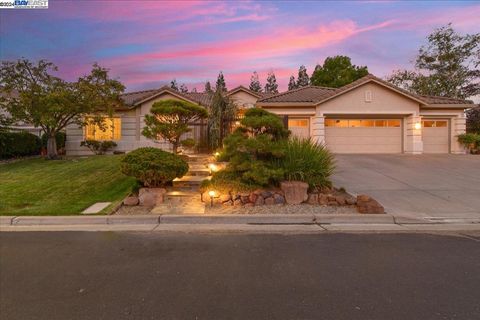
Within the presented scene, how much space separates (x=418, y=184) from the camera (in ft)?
34.2

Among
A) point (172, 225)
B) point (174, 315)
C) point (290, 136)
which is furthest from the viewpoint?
point (290, 136)

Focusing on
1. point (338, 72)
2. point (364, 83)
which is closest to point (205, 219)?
point (364, 83)

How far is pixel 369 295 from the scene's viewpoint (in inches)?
139

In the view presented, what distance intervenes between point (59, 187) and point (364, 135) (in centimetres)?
1737

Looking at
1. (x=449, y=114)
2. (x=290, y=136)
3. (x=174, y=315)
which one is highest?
(x=449, y=114)

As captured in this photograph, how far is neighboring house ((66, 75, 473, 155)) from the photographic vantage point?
19.1m

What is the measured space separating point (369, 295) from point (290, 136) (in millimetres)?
6229

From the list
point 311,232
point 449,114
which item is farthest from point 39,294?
point 449,114

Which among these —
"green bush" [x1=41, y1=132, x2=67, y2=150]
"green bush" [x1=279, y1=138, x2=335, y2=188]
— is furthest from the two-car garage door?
"green bush" [x1=41, y1=132, x2=67, y2=150]

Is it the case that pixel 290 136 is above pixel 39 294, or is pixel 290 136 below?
above

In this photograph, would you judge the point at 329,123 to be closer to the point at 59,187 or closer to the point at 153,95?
the point at 153,95

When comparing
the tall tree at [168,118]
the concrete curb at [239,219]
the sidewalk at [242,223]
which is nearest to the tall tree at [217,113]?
the tall tree at [168,118]

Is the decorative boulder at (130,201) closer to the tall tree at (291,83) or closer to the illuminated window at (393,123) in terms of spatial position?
the illuminated window at (393,123)

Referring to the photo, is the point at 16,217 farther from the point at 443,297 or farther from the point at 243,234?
Answer: the point at 443,297
